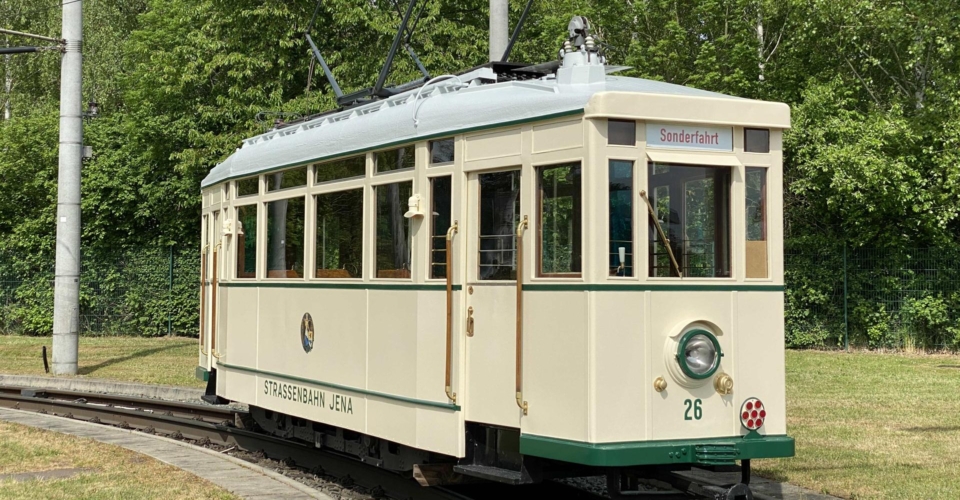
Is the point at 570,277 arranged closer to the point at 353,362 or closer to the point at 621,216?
the point at 621,216

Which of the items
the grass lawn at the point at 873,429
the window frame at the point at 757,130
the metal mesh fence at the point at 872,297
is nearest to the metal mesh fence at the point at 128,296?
the metal mesh fence at the point at 872,297

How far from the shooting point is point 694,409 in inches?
292

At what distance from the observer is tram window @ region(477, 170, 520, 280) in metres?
7.83

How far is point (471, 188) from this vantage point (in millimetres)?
8133

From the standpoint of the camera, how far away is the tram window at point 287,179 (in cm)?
1044

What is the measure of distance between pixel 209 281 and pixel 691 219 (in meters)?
7.66

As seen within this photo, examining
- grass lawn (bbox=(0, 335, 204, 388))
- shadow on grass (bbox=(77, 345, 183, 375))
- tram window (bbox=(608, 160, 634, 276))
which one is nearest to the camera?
tram window (bbox=(608, 160, 634, 276))

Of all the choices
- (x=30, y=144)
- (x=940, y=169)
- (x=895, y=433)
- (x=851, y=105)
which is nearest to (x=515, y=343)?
(x=895, y=433)

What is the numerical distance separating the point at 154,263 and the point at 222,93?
492 centimetres

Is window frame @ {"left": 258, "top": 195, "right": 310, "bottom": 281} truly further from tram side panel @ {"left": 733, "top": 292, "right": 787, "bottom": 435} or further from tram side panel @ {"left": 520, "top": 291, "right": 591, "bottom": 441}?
tram side panel @ {"left": 733, "top": 292, "right": 787, "bottom": 435}

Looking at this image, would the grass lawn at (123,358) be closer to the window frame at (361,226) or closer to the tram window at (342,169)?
the window frame at (361,226)

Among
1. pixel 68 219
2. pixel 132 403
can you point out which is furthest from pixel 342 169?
pixel 68 219

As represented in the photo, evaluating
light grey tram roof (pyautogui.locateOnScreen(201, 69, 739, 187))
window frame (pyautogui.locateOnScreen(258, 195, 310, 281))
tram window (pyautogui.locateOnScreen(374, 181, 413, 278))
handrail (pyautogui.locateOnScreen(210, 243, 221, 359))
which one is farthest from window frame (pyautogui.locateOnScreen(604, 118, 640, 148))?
handrail (pyautogui.locateOnScreen(210, 243, 221, 359))

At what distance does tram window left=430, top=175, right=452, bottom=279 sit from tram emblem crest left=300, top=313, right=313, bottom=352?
213 cm
